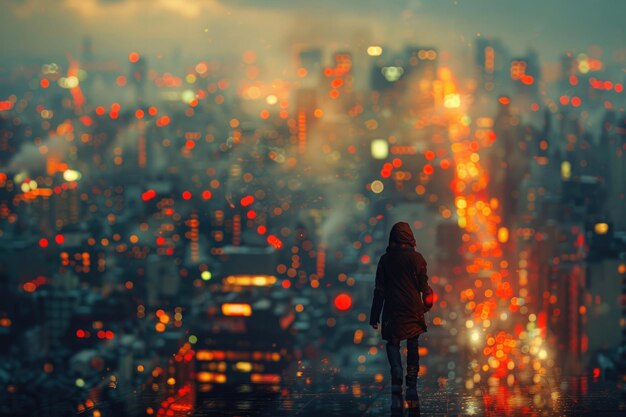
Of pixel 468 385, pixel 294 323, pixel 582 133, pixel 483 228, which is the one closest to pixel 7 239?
pixel 294 323

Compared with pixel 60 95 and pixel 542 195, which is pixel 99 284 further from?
pixel 542 195

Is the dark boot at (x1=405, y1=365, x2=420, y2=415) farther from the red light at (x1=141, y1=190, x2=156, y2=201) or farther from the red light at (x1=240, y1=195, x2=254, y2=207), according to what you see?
the red light at (x1=141, y1=190, x2=156, y2=201)

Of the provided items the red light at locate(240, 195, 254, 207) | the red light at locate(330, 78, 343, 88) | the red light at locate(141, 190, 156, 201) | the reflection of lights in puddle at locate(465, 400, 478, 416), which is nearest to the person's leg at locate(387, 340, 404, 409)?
the reflection of lights in puddle at locate(465, 400, 478, 416)

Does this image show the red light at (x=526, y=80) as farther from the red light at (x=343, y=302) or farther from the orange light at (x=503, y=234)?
the red light at (x=343, y=302)

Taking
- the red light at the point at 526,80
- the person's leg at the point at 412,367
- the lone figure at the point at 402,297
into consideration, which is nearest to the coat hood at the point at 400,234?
the lone figure at the point at 402,297

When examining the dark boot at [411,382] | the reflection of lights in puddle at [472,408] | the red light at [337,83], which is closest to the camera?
the reflection of lights in puddle at [472,408]
